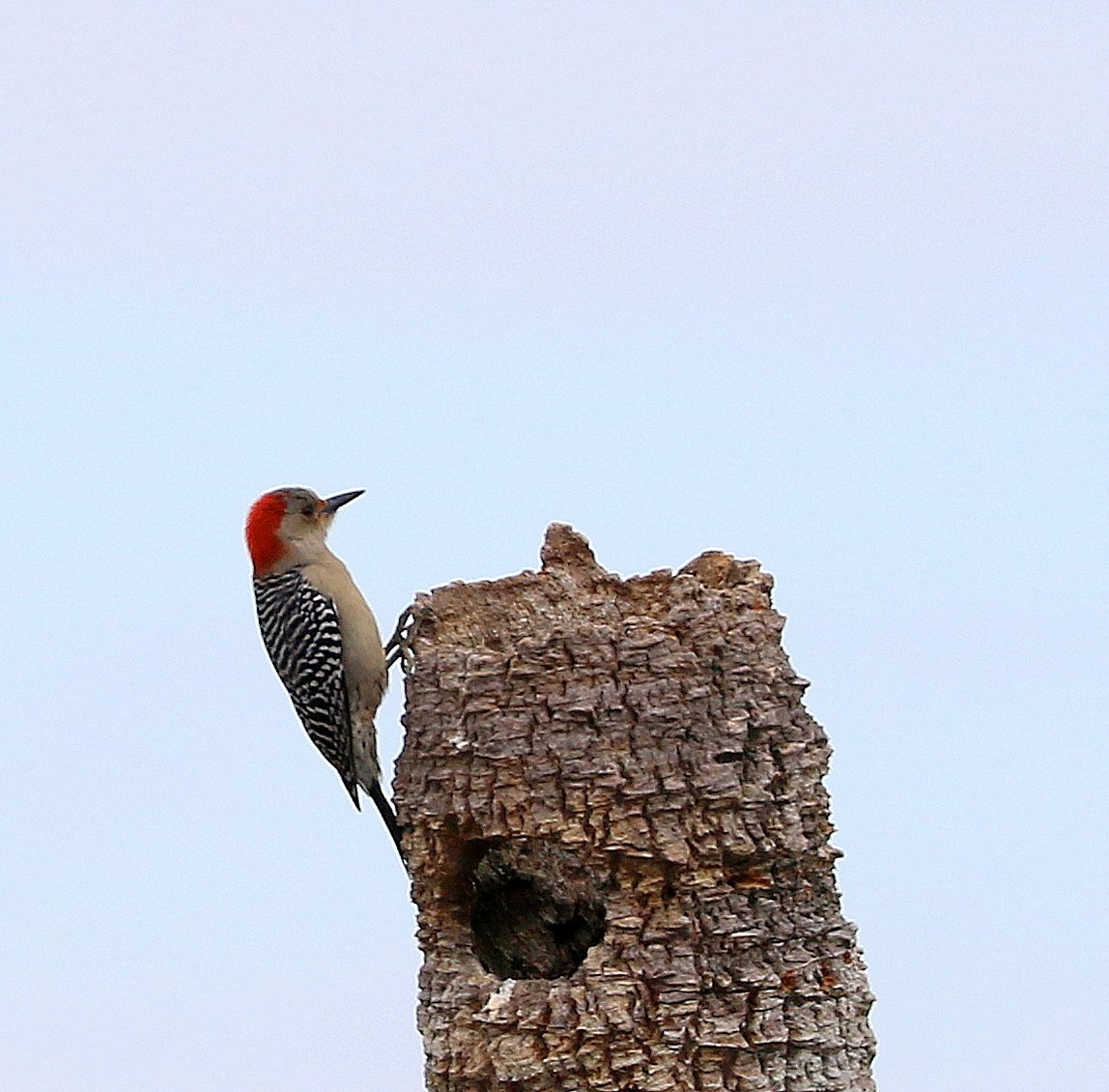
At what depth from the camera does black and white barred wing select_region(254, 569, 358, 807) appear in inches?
350

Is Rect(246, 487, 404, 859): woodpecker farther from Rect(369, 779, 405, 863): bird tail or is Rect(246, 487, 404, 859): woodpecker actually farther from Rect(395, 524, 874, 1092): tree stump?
Rect(395, 524, 874, 1092): tree stump

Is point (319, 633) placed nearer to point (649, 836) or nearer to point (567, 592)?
point (567, 592)

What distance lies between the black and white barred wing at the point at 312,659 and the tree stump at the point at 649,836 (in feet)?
5.26

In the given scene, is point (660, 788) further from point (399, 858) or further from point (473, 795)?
point (399, 858)

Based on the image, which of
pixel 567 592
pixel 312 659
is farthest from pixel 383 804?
pixel 567 592

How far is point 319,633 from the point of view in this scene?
29.5 ft

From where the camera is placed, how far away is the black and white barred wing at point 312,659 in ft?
29.2

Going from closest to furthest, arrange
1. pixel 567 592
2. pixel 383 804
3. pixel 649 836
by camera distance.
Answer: pixel 649 836
pixel 567 592
pixel 383 804

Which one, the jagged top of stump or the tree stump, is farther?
the jagged top of stump

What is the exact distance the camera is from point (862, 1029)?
7203 millimetres

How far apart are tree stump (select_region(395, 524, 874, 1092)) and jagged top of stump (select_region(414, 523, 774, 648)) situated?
0.04 ft

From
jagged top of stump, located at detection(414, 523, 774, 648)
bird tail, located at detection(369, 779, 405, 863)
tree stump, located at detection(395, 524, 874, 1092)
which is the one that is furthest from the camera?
bird tail, located at detection(369, 779, 405, 863)

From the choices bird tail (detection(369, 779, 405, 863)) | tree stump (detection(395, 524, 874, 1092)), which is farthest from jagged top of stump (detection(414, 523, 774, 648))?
bird tail (detection(369, 779, 405, 863))

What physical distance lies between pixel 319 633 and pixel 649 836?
263 centimetres
